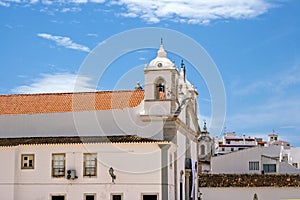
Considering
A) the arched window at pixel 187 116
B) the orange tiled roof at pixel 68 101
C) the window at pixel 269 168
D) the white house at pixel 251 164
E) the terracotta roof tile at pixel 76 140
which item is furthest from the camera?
the window at pixel 269 168

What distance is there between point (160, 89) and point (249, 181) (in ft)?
47.9

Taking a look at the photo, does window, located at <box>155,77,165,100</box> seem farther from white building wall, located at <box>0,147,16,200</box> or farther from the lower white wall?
the lower white wall

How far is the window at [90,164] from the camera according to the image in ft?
97.2

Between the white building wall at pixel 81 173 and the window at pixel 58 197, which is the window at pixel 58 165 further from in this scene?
the window at pixel 58 197

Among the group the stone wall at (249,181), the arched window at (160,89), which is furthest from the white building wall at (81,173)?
the stone wall at (249,181)

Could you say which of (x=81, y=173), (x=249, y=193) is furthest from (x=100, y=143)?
(x=249, y=193)

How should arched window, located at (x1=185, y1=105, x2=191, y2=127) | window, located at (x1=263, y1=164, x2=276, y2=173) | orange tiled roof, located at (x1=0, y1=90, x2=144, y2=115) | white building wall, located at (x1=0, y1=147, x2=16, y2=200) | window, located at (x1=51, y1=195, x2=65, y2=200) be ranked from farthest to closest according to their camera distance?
1. window, located at (x1=263, y1=164, x2=276, y2=173)
2. arched window, located at (x1=185, y1=105, x2=191, y2=127)
3. orange tiled roof, located at (x1=0, y1=90, x2=144, y2=115)
4. white building wall, located at (x1=0, y1=147, x2=16, y2=200)
5. window, located at (x1=51, y1=195, x2=65, y2=200)

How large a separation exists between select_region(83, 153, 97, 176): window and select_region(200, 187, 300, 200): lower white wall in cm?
1557

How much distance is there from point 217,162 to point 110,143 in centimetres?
2611

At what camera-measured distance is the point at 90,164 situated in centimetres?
2973

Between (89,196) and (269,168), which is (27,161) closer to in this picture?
(89,196)

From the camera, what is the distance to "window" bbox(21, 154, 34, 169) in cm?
3047

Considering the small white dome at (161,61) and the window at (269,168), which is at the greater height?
the small white dome at (161,61)

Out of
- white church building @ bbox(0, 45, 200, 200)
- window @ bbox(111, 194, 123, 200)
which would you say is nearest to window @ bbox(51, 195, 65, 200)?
white church building @ bbox(0, 45, 200, 200)
